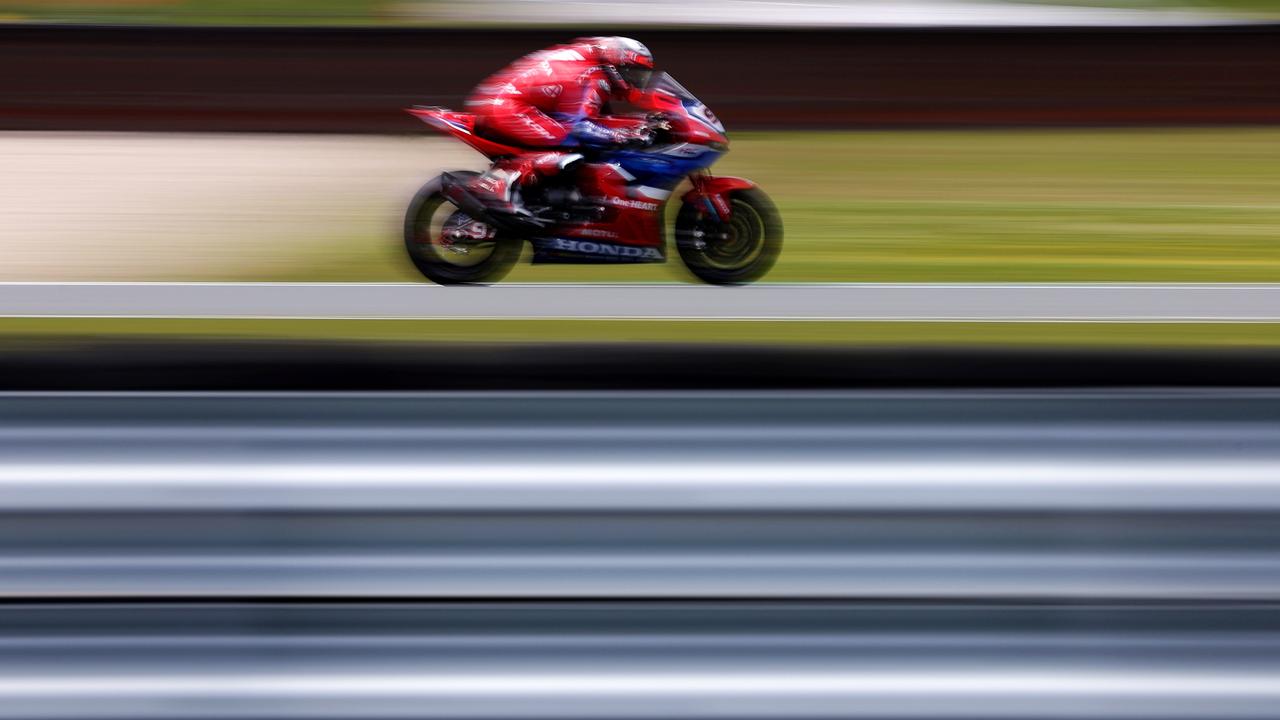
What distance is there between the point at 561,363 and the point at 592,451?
84cm

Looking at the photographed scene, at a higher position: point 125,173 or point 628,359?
point 125,173

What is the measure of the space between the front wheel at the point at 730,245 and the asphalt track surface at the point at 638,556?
3762mm

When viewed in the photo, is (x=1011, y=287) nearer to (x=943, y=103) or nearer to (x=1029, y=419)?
(x=1029, y=419)

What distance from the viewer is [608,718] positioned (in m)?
2.62

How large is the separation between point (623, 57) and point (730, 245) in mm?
894

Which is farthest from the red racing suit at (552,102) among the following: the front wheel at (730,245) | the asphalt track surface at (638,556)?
the asphalt track surface at (638,556)

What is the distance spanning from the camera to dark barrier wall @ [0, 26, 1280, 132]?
46.5 ft

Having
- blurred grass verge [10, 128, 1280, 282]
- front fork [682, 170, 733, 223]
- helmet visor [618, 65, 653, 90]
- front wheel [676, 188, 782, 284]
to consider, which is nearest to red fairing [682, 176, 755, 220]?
front fork [682, 170, 733, 223]

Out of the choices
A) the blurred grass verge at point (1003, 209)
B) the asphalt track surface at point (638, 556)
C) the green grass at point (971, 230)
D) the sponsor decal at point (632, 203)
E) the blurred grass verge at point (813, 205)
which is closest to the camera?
the asphalt track surface at point (638, 556)

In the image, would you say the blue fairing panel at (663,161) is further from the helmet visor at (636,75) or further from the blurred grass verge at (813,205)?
the blurred grass verge at (813,205)

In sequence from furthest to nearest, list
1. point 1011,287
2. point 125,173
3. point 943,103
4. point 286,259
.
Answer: point 943,103
point 125,173
point 286,259
point 1011,287

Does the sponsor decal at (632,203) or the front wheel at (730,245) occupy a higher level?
the sponsor decal at (632,203)

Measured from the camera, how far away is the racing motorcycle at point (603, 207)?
6.30m

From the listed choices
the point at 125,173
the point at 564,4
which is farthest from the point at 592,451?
the point at 564,4
